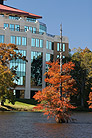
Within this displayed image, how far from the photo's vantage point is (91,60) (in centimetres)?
9244

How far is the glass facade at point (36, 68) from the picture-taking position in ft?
320

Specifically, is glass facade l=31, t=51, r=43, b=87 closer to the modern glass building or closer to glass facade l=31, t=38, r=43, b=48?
the modern glass building

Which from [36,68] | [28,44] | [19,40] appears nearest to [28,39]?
[28,44]

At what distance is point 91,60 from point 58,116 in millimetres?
55710

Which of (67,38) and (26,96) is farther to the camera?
(67,38)

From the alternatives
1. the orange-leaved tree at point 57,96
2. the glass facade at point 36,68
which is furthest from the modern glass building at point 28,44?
the orange-leaved tree at point 57,96

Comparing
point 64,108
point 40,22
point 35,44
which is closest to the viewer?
point 64,108

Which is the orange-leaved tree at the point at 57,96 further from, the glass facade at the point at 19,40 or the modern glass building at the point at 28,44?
the glass facade at the point at 19,40

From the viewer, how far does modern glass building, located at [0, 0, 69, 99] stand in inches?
3770

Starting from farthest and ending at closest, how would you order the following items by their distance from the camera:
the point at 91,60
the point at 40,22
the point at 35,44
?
the point at 40,22 → the point at 35,44 → the point at 91,60

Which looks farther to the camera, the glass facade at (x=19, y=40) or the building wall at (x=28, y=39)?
the glass facade at (x=19, y=40)

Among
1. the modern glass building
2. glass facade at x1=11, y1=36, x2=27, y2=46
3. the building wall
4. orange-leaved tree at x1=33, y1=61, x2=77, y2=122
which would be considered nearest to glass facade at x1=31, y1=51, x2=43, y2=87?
the modern glass building

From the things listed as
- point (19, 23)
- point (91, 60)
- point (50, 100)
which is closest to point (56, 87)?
point (50, 100)

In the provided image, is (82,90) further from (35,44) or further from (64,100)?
(64,100)
